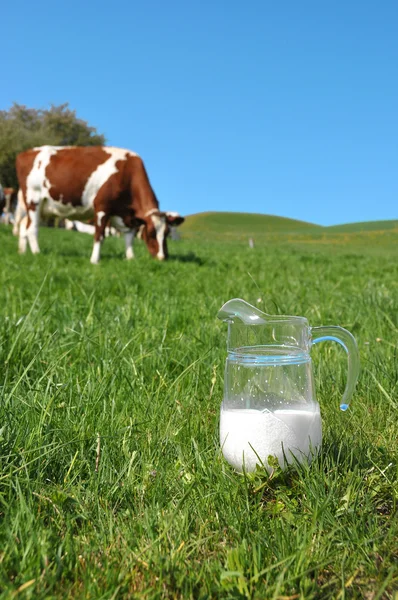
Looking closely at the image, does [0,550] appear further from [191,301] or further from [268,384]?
[191,301]

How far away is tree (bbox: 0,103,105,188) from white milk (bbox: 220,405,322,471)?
50.5m

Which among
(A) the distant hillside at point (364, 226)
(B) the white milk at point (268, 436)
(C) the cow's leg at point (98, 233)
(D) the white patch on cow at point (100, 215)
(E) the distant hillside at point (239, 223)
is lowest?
(B) the white milk at point (268, 436)

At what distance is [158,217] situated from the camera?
1289 centimetres

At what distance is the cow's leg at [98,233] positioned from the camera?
1176 cm

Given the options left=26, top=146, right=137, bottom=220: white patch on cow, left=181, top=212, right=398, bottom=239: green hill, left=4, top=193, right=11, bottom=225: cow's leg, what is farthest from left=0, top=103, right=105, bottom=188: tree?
left=26, top=146, right=137, bottom=220: white patch on cow

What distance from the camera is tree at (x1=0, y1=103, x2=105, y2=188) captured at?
49406 millimetres

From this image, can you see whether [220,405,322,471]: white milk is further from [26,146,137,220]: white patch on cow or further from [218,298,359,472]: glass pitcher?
[26,146,137,220]: white patch on cow

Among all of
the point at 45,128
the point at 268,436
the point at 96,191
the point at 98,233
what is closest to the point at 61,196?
the point at 96,191

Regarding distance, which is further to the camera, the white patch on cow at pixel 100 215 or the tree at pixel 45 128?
the tree at pixel 45 128

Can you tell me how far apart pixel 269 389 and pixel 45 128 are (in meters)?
56.1

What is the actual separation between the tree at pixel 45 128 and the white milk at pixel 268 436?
166ft

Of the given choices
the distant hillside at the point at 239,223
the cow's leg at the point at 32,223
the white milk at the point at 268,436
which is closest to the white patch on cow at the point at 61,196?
the cow's leg at the point at 32,223

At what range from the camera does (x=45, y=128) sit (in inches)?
2135

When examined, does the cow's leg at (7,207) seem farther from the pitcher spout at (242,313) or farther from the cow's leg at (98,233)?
the pitcher spout at (242,313)
